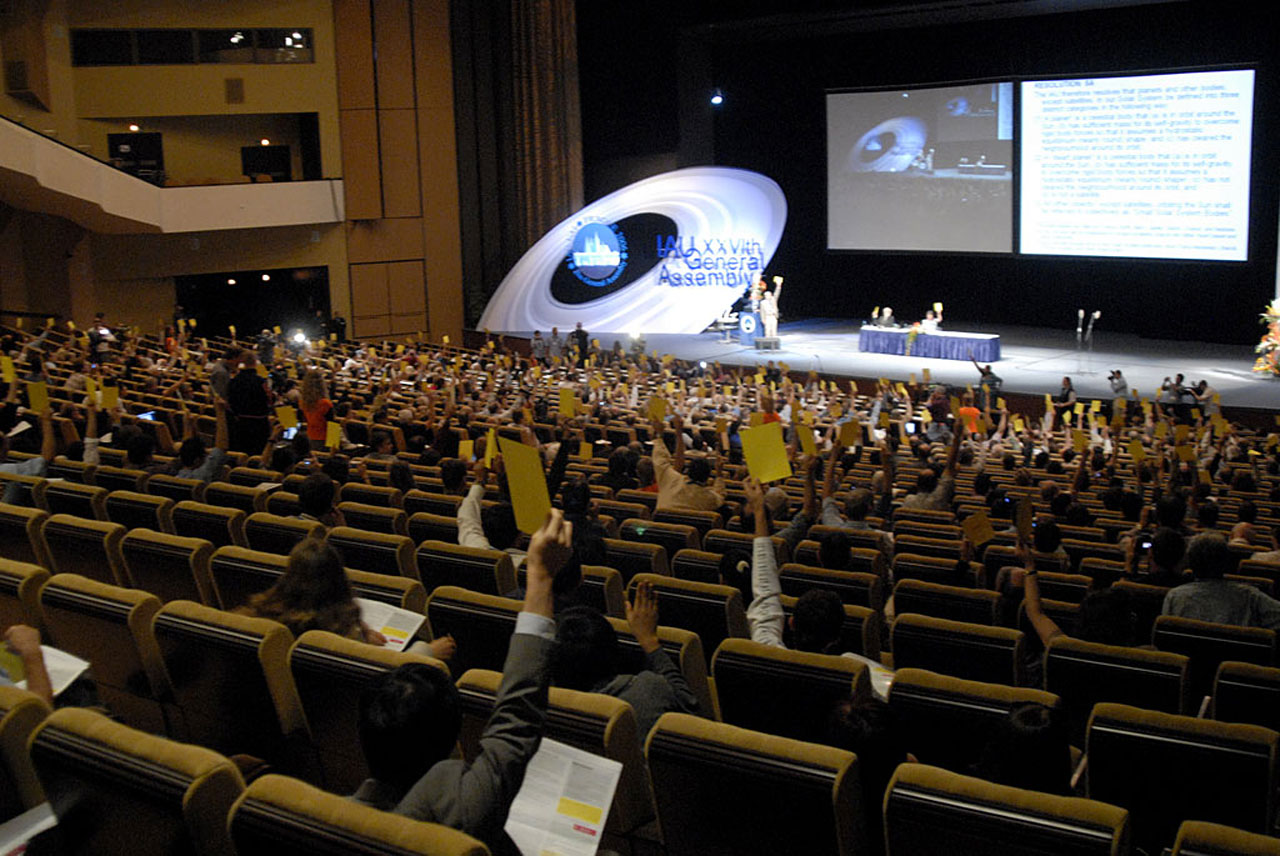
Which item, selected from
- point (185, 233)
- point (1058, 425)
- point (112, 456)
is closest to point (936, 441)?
point (1058, 425)

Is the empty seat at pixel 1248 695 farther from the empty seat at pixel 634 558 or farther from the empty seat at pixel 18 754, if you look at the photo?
the empty seat at pixel 18 754

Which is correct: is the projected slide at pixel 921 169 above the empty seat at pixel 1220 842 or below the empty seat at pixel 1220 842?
above

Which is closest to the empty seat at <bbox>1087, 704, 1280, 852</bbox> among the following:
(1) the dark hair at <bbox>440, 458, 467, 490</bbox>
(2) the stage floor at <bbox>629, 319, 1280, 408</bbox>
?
(1) the dark hair at <bbox>440, 458, 467, 490</bbox>

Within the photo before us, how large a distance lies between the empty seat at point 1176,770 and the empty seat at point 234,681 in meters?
2.08

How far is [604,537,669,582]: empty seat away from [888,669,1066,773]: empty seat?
2279 mm

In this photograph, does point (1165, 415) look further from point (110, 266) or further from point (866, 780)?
point (110, 266)

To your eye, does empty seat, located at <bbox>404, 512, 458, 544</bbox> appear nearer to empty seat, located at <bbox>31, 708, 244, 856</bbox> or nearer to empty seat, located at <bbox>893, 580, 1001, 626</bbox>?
empty seat, located at <bbox>893, 580, 1001, 626</bbox>

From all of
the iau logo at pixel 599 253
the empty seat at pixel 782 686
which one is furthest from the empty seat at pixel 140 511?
the iau logo at pixel 599 253

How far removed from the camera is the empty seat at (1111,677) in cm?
368

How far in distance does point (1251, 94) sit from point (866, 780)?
1941cm

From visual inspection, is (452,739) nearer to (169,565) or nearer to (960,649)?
(960,649)

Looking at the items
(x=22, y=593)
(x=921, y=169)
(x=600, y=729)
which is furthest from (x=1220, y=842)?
(x=921, y=169)

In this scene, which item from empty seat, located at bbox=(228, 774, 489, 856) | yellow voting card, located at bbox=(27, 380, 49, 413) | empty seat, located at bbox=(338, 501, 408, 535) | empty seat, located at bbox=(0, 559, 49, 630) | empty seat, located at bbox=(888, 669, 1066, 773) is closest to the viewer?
empty seat, located at bbox=(228, 774, 489, 856)

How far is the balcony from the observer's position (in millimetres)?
18859
